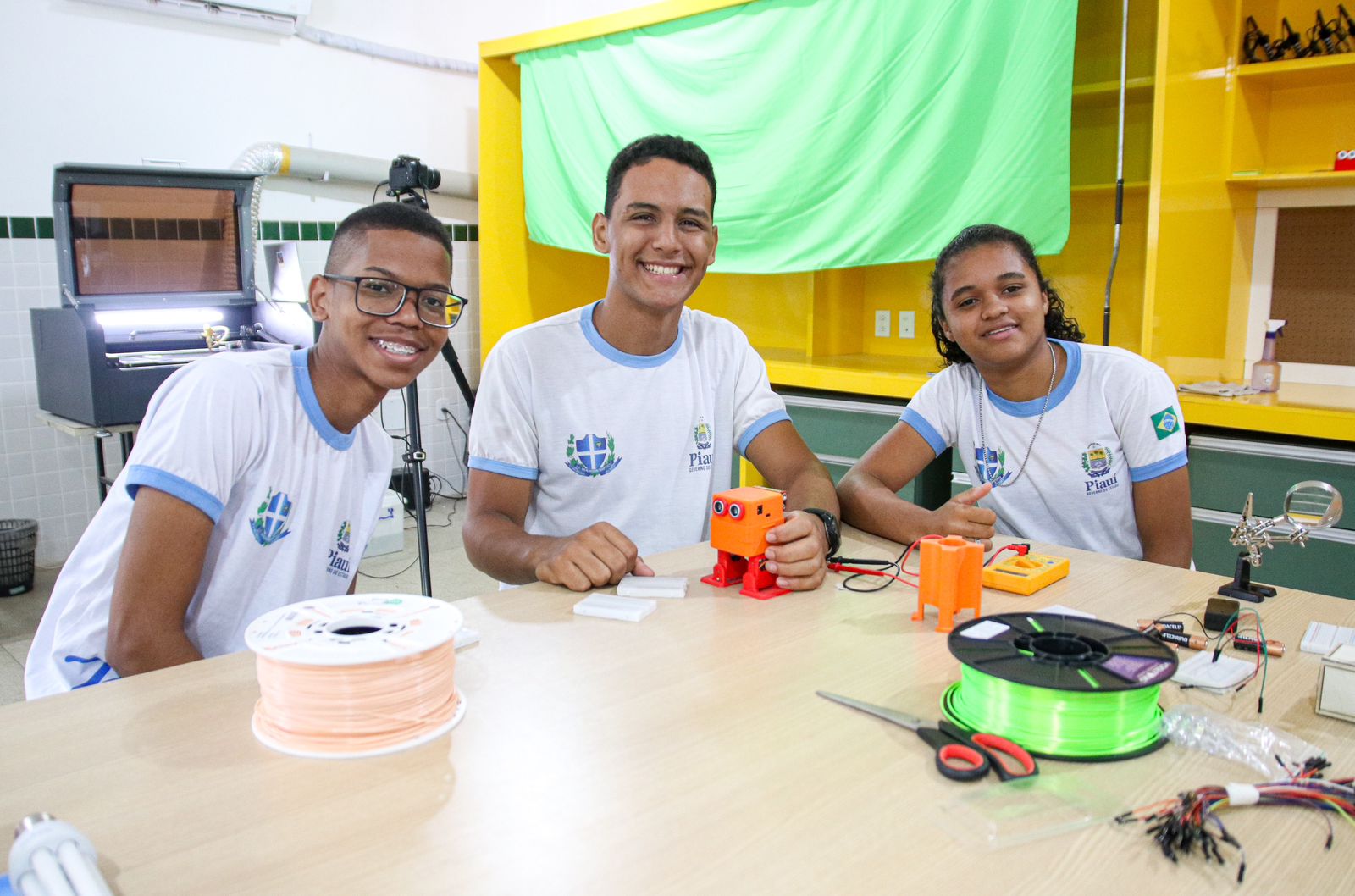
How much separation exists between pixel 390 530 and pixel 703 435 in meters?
2.64

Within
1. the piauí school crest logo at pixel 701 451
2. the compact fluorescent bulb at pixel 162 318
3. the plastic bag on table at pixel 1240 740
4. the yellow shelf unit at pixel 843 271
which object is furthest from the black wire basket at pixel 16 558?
the plastic bag on table at pixel 1240 740

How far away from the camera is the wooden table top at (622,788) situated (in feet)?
2.36

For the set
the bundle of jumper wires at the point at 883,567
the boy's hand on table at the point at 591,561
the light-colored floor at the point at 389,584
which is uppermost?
the boy's hand on table at the point at 591,561

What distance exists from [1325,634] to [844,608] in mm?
587

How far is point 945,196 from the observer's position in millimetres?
3121

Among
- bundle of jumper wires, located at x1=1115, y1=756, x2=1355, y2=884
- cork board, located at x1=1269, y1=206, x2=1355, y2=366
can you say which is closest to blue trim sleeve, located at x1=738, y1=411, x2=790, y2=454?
bundle of jumper wires, located at x1=1115, y1=756, x2=1355, y2=884

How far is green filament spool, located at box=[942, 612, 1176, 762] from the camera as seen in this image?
88 cm

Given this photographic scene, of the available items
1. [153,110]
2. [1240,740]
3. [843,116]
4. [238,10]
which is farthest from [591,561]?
[238,10]

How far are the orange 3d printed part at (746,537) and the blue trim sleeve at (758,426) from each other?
515 mm

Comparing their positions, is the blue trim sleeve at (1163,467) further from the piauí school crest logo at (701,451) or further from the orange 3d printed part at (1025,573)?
the piauí school crest logo at (701,451)

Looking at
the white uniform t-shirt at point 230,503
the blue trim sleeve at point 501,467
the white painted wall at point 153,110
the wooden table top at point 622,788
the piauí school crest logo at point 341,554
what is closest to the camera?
the wooden table top at point 622,788

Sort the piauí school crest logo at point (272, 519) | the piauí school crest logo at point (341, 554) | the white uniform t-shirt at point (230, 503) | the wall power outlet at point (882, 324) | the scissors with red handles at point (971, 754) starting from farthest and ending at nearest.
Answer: the wall power outlet at point (882, 324) → the piauí school crest logo at point (341, 554) → the piauí school crest logo at point (272, 519) → the white uniform t-shirt at point (230, 503) → the scissors with red handles at point (971, 754)

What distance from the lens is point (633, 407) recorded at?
182cm

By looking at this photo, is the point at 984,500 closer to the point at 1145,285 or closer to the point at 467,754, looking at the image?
the point at 1145,285
